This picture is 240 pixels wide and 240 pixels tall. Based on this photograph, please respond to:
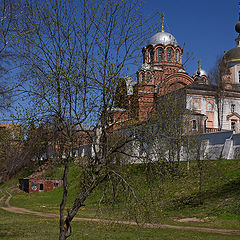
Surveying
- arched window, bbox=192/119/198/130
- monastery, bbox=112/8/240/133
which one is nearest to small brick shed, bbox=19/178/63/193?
arched window, bbox=192/119/198/130

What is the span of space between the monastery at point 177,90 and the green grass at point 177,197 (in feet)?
5.33

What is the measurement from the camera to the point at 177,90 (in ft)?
42.1

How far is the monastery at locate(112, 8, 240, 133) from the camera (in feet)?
28.7

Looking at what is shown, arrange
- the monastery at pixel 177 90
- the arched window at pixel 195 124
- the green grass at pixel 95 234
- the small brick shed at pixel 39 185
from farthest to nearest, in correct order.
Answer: the small brick shed at pixel 39 185
the arched window at pixel 195 124
the green grass at pixel 95 234
the monastery at pixel 177 90

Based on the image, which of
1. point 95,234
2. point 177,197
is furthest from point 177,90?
point 177,197

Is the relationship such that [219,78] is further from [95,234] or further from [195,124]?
[95,234]

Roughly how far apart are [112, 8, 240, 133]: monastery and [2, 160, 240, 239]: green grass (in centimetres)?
163

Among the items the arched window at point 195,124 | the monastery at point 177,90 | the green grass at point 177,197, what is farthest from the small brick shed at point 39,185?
the monastery at point 177,90

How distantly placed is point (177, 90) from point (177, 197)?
12372 millimetres

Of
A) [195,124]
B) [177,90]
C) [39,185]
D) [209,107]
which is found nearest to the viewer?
[177,90]

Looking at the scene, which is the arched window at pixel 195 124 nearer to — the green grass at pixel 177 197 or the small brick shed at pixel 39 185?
the green grass at pixel 177 197

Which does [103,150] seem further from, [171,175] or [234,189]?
[234,189]

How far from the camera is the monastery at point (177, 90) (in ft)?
28.7

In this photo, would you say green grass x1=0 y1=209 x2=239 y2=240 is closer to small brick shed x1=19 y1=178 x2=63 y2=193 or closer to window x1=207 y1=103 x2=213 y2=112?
small brick shed x1=19 y1=178 x2=63 y2=193
